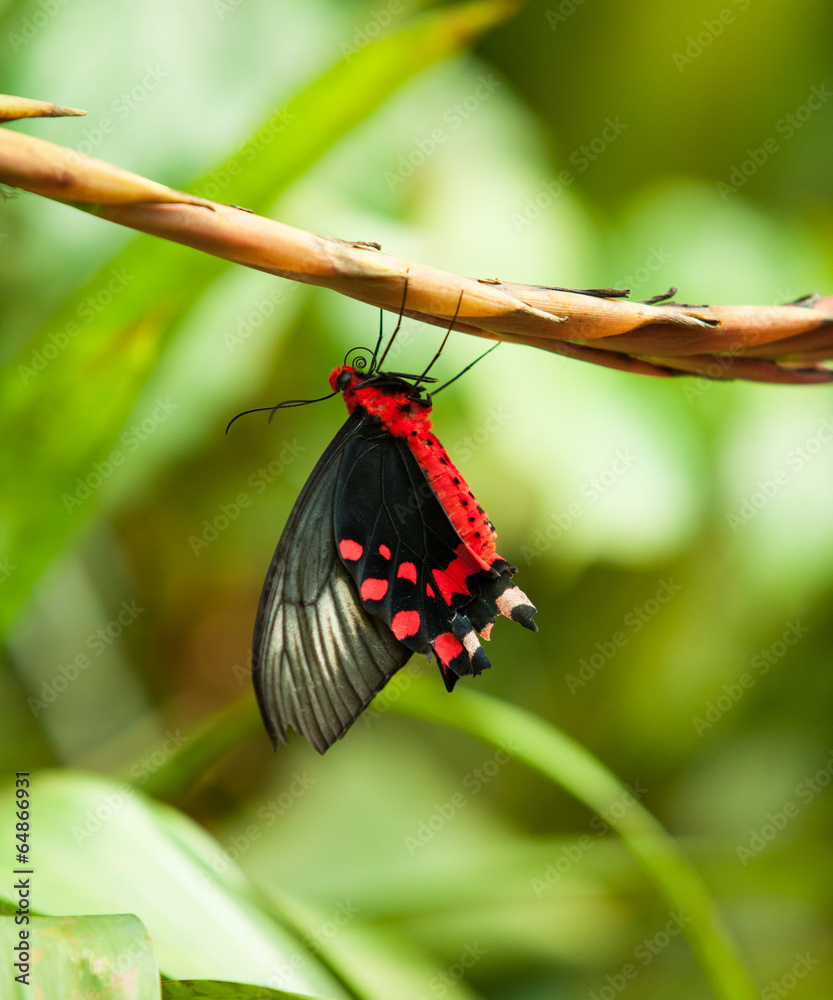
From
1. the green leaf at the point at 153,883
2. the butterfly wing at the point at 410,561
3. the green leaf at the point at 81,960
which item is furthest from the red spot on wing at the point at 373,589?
the green leaf at the point at 153,883

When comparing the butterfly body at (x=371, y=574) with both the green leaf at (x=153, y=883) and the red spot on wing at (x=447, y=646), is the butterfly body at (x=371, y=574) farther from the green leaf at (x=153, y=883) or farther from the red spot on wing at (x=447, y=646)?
the green leaf at (x=153, y=883)

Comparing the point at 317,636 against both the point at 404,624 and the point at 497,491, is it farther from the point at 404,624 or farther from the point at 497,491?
the point at 497,491

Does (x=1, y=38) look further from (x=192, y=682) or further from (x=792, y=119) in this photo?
(x=792, y=119)

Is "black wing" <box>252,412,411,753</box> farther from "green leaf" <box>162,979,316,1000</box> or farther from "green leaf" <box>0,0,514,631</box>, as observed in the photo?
"green leaf" <box>0,0,514,631</box>

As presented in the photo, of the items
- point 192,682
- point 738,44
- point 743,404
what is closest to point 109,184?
point 192,682

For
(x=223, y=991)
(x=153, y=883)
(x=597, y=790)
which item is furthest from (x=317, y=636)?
(x=597, y=790)

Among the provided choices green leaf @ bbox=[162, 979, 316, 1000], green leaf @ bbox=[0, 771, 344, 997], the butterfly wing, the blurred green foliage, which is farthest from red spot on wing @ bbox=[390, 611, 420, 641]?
the blurred green foliage
